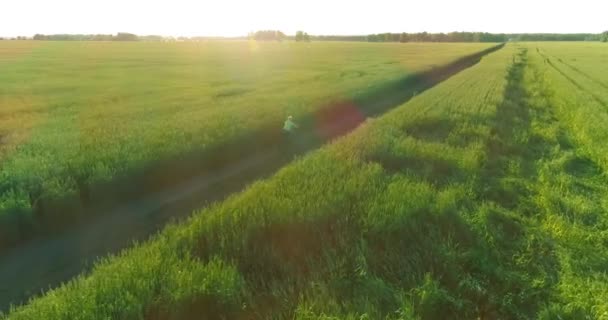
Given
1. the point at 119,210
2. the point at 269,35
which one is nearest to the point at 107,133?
the point at 119,210

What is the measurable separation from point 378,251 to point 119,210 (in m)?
5.31

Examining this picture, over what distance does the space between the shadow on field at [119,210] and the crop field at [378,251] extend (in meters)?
1.05

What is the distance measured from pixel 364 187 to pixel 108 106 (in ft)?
48.4

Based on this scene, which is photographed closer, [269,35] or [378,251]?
[378,251]

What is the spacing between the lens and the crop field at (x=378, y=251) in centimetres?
423

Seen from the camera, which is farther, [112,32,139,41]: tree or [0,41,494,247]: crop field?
[112,32,139,41]: tree

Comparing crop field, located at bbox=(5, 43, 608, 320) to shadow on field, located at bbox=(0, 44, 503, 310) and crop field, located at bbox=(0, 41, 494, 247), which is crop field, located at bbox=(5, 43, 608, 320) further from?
crop field, located at bbox=(0, 41, 494, 247)

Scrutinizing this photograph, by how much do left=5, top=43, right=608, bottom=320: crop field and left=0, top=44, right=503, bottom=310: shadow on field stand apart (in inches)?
41.3

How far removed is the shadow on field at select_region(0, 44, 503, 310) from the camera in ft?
20.6

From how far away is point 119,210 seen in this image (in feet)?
27.4

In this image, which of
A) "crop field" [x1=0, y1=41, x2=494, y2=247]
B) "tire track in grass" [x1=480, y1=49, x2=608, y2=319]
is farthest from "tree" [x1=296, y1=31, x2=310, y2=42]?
"tire track in grass" [x1=480, y1=49, x2=608, y2=319]

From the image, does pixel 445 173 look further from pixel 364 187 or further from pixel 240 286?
pixel 240 286

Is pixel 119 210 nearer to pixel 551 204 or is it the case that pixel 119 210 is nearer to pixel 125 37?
pixel 551 204

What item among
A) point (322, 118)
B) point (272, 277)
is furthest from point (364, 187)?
point (322, 118)
